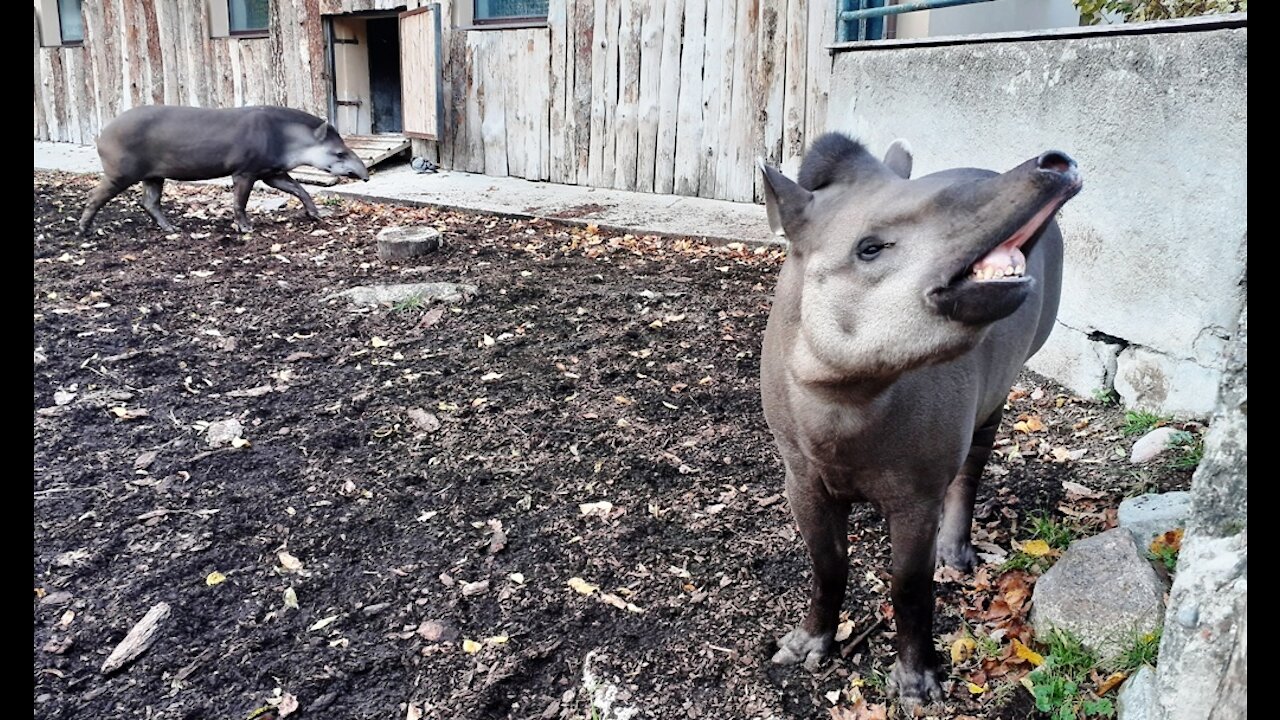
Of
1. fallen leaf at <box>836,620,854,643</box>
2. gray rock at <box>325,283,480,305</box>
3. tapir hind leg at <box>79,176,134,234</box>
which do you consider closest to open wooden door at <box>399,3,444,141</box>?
tapir hind leg at <box>79,176,134,234</box>

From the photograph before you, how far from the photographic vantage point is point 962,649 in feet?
8.28

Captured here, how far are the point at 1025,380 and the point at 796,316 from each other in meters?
2.69

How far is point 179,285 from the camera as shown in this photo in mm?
5988

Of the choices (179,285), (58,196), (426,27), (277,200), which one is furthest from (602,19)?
(58,196)

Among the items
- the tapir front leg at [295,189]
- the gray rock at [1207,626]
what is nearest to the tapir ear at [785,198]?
the gray rock at [1207,626]

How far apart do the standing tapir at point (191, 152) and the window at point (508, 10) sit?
2.56 metres

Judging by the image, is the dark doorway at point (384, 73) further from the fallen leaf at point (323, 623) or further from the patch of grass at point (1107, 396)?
the fallen leaf at point (323, 623)

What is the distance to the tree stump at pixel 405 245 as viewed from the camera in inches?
256

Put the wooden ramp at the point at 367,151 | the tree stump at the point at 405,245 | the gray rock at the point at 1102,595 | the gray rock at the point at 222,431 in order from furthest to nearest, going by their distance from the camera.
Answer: the wooden ramp at the point at 367,151, the tree stump at the point at 405,245, the gray rock at the point at 222,431, the gray rock at the point at 1102,595

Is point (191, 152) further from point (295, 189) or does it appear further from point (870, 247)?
point (870, 247)

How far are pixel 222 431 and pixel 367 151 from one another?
24.0ft

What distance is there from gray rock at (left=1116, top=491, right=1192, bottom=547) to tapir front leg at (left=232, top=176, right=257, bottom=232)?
23.2ft

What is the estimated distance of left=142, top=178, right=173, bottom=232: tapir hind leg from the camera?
7.80 meters

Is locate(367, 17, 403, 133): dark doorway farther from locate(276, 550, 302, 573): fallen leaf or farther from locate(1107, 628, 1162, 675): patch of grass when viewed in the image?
locate(1107, 628, 1162, 675): patch of grass
